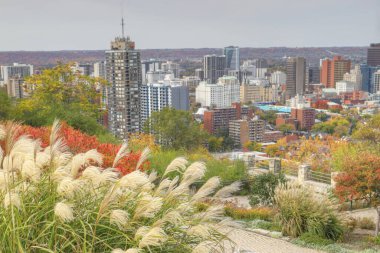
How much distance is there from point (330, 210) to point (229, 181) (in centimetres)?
542

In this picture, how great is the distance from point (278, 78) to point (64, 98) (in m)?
128

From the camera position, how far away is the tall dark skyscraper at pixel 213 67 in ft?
455

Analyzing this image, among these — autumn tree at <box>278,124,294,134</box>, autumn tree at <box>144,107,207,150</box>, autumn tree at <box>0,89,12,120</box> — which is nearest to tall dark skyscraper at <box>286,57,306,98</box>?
autumn tree at <box>278,124,294,134</box>

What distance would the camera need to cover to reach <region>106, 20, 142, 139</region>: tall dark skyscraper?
40281 millimetres

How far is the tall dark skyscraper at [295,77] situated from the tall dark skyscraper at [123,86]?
88.8 metres

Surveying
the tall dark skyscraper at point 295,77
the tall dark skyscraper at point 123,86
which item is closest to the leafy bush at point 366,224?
the tall dark skyscraper at point 123,86

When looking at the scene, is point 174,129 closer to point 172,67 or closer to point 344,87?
point 344,87

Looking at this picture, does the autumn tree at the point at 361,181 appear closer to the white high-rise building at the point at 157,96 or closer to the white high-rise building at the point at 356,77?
the white high-rise building at the point at 157,96

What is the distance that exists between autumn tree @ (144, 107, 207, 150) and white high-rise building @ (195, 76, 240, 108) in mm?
83203

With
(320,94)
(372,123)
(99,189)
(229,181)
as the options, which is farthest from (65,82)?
(320,94)

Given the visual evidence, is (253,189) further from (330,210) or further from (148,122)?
(148,122)

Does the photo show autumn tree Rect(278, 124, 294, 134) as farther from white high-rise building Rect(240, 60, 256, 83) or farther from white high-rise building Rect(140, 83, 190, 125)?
white high-rise building Rect(240, 60, 256, 83)

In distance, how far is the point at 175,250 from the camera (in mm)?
3791

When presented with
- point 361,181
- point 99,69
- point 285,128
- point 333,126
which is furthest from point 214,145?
point 99,69
